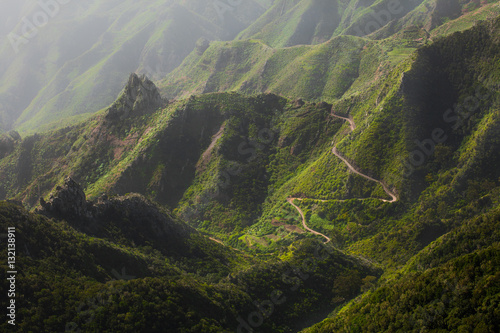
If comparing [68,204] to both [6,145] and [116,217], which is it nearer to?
[116,217]

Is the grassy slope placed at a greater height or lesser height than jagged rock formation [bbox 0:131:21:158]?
lesser

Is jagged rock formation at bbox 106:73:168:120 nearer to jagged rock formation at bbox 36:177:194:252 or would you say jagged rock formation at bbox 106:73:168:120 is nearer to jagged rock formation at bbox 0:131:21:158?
jagged rock formation at bbox 0:131:21:158

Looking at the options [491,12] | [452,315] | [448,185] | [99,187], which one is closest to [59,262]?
[452,315]

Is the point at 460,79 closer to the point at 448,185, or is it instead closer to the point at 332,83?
the point at 448,185

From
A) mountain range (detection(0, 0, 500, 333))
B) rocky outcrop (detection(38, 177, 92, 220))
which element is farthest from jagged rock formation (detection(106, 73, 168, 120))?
rocky outcrop (detection(38, 177, 92, 220))

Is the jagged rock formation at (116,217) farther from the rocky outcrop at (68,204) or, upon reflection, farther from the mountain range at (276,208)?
the mountain range at (276,208)

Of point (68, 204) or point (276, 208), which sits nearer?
point (68, 204)

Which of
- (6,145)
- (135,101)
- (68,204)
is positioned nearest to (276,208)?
(68,204)

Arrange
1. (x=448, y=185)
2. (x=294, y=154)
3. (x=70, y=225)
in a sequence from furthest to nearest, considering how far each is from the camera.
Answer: (x=294, y=154), (x=448, y=185), (x=70, y=225)
